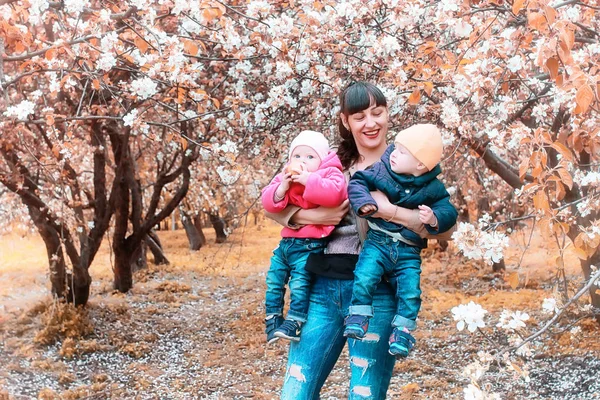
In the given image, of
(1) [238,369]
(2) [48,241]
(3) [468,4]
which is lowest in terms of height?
(1) [238,369]

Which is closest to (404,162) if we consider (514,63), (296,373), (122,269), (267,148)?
(296,373)

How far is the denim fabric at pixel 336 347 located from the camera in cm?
221

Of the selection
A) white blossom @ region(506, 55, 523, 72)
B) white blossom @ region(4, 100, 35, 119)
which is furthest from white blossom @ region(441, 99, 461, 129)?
white blossom @ region(4, 100, 35, 119)

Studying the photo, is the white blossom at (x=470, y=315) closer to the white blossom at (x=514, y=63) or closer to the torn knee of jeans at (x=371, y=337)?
the torn knee of jeans at (x=371, y=337)

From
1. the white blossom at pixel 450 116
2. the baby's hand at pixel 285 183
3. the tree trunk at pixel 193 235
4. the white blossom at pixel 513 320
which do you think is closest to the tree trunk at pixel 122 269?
the tree trunk at pixel 193 235

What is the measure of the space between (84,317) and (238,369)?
7.98 ft

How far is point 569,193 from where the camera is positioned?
6125 mm

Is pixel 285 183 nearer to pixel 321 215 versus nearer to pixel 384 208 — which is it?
pixel 321 215

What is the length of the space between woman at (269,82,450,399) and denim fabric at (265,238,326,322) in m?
0.03

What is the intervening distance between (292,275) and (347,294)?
0.24 m

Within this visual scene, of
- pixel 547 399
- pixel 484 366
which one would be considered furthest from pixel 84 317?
pixel 484 366

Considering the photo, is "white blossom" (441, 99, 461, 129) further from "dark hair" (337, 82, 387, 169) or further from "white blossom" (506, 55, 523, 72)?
"dark hair" (337, 82, 387, 169)

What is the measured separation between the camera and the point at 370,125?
2.34m

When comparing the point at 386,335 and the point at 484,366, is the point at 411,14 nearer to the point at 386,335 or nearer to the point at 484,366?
the point at 386,335
